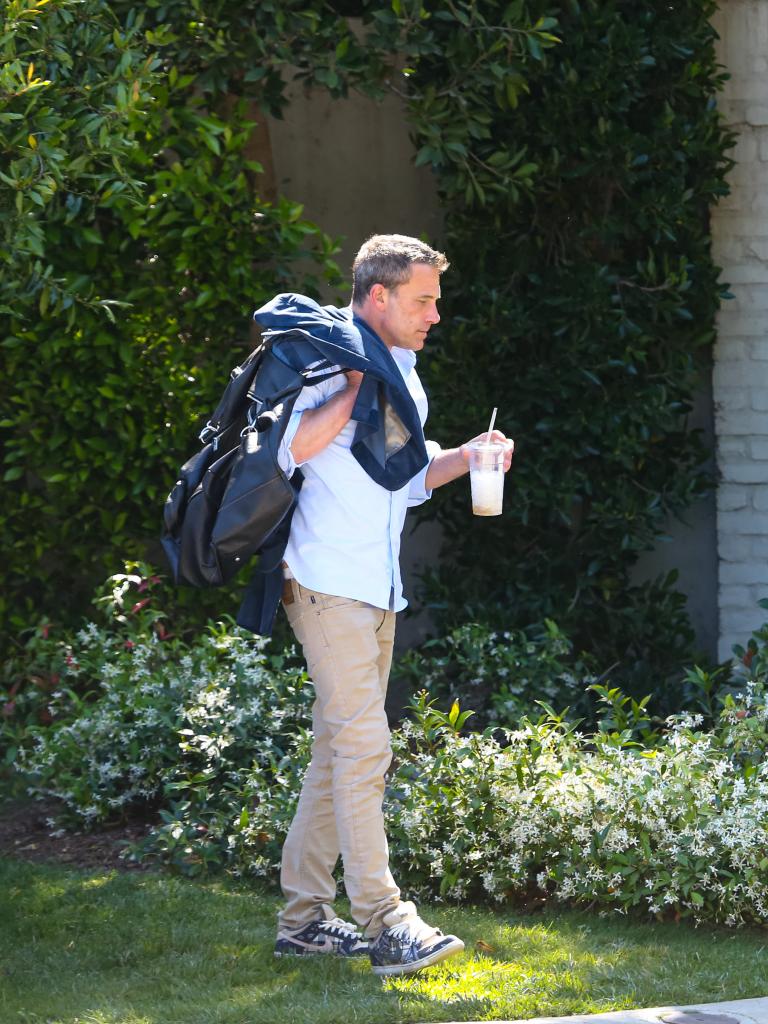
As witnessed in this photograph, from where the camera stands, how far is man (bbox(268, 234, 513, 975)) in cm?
354

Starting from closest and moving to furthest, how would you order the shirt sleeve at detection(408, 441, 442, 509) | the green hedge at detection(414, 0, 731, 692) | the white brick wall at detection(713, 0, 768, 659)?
the shirt sleeve at detection(408, 441, 442, 509) < the green hedge at detection(414, 0, 731, 692) < the white brick wall at detection(713, 0, 768, 659)

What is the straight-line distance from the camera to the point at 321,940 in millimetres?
3777

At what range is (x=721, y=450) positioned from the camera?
20.2ft

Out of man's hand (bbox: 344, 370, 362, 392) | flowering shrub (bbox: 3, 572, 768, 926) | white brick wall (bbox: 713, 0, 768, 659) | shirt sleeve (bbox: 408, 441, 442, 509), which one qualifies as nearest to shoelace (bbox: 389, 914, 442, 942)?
flowering shrub (bbox: 3, 572, 768, 926)

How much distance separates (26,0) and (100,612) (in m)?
2.89

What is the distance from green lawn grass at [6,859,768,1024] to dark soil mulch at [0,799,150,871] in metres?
0.35

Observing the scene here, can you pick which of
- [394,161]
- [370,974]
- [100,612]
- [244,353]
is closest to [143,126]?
[244,353]

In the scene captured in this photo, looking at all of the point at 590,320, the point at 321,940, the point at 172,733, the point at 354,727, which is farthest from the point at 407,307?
the point at 590,320

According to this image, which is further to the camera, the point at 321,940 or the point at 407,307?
the point at 321,940

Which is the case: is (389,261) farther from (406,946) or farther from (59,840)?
(59,840)

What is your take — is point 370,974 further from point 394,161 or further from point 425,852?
point 394,161

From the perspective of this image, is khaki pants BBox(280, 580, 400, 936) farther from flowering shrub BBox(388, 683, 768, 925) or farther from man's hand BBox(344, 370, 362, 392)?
flowering shrub BBox(388, 683, 768, 925)

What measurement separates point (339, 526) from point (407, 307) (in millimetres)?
571

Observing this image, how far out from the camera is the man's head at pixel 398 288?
3.62 meters
